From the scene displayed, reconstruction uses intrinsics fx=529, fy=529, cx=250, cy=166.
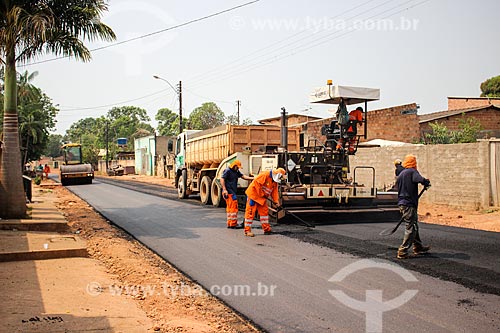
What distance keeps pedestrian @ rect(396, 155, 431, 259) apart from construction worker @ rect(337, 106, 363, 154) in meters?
4.21

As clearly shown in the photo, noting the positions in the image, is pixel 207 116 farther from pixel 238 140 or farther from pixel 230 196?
pixel 230 196

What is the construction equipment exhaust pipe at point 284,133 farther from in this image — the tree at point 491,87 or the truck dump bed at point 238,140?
the tree at point 491,87

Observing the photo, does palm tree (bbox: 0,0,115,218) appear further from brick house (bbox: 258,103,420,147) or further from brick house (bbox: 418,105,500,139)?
brick house (bbox: 418,105,500,139)

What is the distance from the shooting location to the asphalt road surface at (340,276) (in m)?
5.24

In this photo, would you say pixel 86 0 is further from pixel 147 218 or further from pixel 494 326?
pixel 494 326

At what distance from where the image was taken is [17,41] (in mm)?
12320

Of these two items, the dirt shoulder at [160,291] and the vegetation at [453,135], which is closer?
the dirt shoulder at [160,291]

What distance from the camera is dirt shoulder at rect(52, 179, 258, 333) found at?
530 cm

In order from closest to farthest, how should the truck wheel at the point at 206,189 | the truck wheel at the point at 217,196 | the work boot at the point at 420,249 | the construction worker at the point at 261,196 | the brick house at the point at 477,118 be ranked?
1. the work boot at the point at 420,249
2. the construction worker at the point at 261,196
3. the truck wheel at the point at 217,196
4. the truck wheel at the point at 206,189
5. the brick house at the point at 477,118

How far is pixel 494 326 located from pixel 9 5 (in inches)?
462

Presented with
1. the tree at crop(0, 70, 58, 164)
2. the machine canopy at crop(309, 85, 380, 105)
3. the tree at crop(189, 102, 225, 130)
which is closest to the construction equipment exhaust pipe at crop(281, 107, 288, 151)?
the machine canopy at crop(309, 85, 380, 105)

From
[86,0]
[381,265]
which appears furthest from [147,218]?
[381,265]

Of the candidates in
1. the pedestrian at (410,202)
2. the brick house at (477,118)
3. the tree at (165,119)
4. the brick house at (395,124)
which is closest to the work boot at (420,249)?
the pedestrian at (410,202)

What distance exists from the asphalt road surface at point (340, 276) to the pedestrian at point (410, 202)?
315 mm
